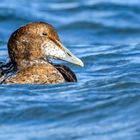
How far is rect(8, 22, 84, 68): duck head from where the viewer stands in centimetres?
1034

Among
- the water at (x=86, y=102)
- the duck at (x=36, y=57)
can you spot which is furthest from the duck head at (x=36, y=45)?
the water at (x=86, y=102)

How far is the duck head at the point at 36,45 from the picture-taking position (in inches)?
407

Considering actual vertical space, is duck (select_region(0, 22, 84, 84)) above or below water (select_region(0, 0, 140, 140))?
above

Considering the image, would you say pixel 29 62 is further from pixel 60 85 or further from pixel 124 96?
pixel 124 96

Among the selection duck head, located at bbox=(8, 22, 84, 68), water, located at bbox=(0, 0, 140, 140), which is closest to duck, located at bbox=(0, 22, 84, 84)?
duck head, located at bbox=(8, 22, 84, 68)

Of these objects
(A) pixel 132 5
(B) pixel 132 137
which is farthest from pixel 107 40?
(B) pixel 132 137

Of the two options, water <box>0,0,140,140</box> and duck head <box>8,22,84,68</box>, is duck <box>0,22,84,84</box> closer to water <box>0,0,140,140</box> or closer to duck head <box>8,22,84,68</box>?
duck head <box>8,22,84,68</box>

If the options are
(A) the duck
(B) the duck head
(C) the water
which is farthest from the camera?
(B) the duck head

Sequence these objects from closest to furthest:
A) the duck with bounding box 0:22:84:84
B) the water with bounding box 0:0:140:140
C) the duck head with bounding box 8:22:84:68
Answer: the water with bounding box 0:0:140:140 → the duck with bounding box 0:22:84:84 → the duck head with bounding box 8:22:84:68

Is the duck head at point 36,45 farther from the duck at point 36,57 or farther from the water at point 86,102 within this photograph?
the water at point 86,102

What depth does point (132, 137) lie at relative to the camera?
25.9ft

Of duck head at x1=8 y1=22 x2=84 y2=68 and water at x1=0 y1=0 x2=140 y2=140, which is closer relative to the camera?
water at x1=0 y1=0 x2=140 y2=140

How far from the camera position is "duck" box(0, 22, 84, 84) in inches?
394

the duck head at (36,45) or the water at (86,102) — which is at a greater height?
the duck head at (36,45)
